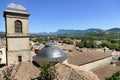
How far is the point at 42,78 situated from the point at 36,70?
28.5ft

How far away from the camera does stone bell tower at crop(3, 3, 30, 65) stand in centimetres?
2056

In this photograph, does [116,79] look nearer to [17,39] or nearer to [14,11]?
[17,39]

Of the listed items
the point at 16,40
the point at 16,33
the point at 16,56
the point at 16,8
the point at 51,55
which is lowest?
the point at 16,56

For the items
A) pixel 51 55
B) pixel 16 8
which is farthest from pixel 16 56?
pixel 16 8

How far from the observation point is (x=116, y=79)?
21.3 meters

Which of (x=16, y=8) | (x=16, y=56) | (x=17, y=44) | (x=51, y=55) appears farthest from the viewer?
(x=16, y=56)

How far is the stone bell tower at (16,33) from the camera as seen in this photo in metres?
20.6

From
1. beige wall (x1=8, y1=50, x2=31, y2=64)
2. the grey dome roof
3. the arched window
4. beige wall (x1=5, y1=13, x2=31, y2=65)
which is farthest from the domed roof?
the grey dome roof

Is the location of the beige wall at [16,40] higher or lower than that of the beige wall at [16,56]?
higher

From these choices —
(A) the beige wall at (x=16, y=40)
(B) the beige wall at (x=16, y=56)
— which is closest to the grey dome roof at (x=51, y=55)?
(B) the beige wall at (x=16, y=56)

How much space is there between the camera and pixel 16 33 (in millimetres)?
21172

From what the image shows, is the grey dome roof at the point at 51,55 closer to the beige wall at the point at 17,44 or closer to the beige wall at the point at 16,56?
the beige wall at the point at 16,56

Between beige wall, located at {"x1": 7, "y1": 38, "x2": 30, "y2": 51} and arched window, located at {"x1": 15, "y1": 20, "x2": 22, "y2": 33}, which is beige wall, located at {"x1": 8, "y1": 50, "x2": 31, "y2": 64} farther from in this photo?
arched window, located at {"x1": 15, "y1": 20, "x2": 22, "y2": 33}

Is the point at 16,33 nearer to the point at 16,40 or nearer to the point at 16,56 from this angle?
the point at 16,40
